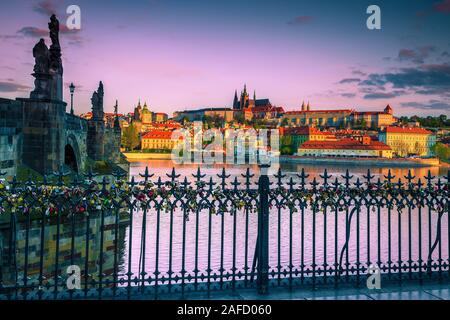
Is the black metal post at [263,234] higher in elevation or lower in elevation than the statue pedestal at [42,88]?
lower

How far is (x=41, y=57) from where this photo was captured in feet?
54.3

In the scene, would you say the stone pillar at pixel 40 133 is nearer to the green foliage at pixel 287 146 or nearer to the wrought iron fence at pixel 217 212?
the wrought iron fence at pixel 217 212

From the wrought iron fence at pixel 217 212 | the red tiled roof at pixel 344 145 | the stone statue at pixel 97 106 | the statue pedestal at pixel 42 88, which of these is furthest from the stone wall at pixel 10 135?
the red tiled roof at pixel 344 145

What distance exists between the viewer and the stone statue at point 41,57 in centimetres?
1647

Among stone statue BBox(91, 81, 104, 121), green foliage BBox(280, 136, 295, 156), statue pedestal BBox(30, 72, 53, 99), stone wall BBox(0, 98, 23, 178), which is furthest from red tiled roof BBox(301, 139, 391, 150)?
stone wall BBox(0, 98, 23, 178)

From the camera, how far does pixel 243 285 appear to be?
765 centimetres

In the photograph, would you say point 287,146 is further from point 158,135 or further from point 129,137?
point 129,137

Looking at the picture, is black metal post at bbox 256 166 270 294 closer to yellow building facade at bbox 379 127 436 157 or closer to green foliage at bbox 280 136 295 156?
green foliage at bbox 280 136 295 156

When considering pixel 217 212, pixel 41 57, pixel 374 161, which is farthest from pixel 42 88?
pixel 374 161

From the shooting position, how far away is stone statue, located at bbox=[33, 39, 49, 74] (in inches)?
648

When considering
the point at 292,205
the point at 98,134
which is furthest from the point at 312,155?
the point at 292,205

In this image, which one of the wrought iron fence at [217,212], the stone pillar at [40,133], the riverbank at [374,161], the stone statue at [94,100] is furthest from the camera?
the riverbank at [374,161]
